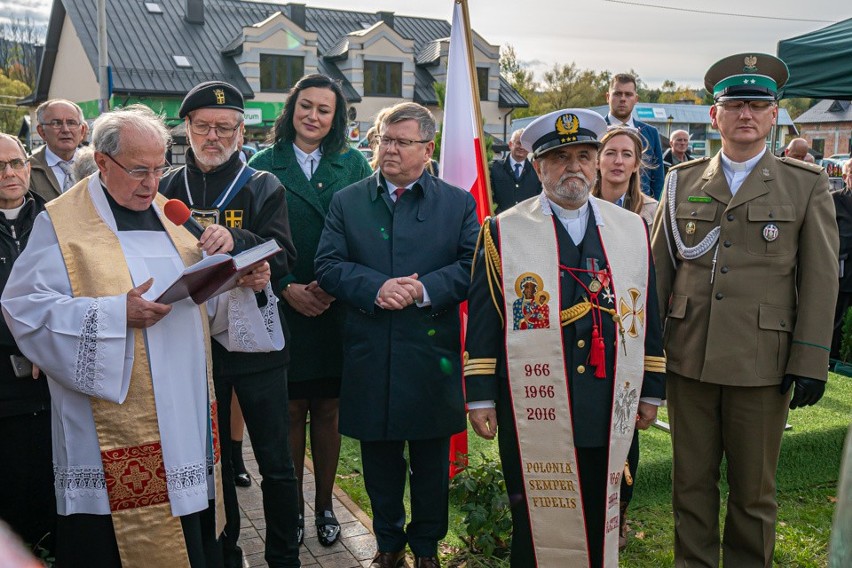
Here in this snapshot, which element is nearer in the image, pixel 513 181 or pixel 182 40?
pixel 513 181

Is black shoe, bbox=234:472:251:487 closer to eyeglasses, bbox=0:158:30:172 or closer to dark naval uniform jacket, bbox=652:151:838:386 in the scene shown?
eyeglasses, bbox=0:158:30:172

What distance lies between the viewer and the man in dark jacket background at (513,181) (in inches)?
435

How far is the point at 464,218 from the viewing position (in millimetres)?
4121

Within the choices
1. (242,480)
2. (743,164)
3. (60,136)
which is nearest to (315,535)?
(242,480)

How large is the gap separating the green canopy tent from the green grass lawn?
7.98 ft

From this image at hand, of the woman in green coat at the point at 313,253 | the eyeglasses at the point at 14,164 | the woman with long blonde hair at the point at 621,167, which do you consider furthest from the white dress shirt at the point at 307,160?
the woman with long blonde hair at the point at 621,167

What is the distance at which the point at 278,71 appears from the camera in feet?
112

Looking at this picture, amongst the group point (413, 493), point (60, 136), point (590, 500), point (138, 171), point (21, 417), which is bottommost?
point (413, 493)

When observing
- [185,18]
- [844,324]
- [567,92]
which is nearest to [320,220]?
[844,324]

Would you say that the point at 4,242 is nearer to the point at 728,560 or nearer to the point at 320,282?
the point at 320,282

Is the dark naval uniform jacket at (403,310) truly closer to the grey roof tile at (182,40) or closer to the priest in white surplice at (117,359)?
the priest in white surplice at (117,359)

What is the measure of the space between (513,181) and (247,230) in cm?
777

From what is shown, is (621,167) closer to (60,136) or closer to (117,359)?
(117,359)

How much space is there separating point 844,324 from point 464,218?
4493 millimetres
